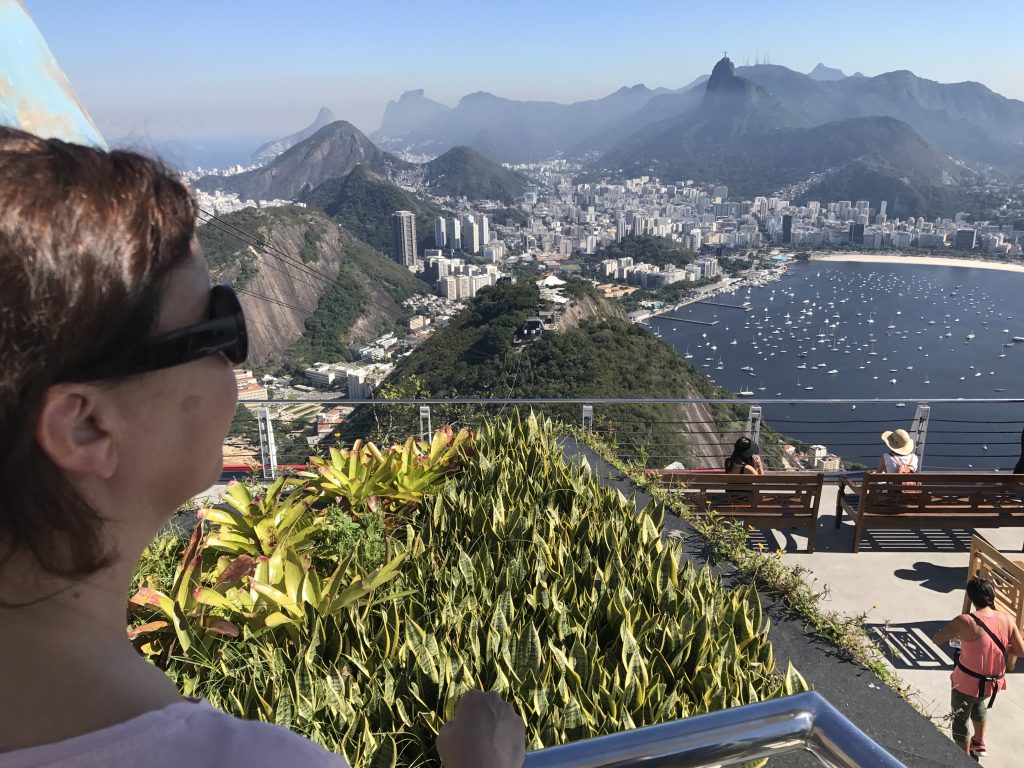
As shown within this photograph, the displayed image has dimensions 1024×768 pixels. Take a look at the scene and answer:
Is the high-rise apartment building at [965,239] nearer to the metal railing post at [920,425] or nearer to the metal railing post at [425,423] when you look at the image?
the metal railing post at [920,425]

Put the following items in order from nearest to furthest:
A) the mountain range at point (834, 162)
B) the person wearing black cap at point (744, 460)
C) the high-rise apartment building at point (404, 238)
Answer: the person wearing black cap at point (744, 460) → the high-rise apartment building at point (404, 238) → the mountain range at point (834, 162)

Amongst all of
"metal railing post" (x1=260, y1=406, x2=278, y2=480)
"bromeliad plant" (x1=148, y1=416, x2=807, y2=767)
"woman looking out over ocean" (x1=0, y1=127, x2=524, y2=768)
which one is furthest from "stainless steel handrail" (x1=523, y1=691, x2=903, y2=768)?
"metal railing post" (x1=260, y1=406, x2=278, y2=480)

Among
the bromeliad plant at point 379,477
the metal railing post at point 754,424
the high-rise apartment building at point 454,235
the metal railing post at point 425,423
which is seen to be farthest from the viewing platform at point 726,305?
the bromeliad plant at point 379,477

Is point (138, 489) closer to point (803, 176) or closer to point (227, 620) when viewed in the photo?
point (227, 620)

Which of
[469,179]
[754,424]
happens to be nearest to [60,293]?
[754,424]

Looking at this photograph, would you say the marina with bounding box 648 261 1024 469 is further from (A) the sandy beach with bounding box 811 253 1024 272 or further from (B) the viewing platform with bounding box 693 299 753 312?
(A) the sandy beach with bounding box 811 253 1024 272

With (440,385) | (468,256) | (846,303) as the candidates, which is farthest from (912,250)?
(440,385)
